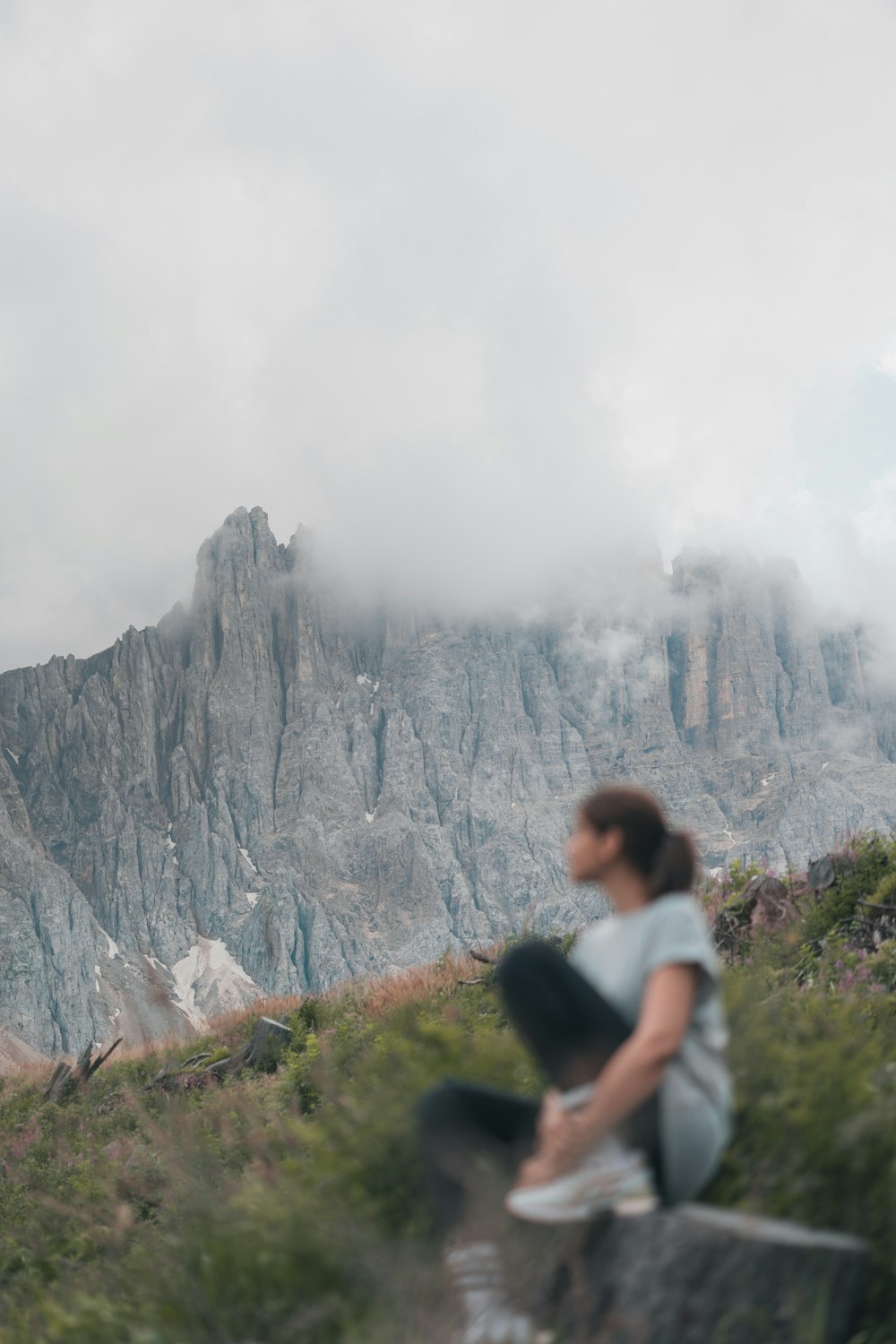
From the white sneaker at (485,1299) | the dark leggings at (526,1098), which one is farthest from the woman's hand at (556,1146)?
the white sneaker at (485,1299)

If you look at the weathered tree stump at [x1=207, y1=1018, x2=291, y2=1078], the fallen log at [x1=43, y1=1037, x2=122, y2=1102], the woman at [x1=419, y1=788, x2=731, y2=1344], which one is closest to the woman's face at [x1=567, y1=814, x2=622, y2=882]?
the woman at [x1=419, y1=788, x2=731, y2=1344]

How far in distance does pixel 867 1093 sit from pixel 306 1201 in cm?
205

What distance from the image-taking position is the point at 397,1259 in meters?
3.12

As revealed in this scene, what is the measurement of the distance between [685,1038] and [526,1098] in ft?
2.31

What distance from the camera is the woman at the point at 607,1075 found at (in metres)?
2.90

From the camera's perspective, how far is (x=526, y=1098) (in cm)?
343

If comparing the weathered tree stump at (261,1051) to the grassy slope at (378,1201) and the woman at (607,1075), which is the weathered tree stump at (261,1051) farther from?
the woman at (607,1075)

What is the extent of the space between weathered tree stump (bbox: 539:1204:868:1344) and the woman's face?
1055 millimetres

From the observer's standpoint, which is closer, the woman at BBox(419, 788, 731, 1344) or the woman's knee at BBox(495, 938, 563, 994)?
the woman at BBox(419, 788, 731, 1344)

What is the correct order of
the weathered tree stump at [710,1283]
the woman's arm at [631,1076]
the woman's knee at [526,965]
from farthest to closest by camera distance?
the woman's knee at [526,965]
the woman's arm at [631,1076]
the weathered tree stump at [710,1283]

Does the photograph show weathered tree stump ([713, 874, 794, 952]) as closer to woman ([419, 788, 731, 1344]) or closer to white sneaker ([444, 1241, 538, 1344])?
woman ([419, 788, 731, 1344])

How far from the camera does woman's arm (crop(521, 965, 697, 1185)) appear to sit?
283 cm

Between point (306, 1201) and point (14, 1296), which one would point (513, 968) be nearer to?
point (306, 1201)

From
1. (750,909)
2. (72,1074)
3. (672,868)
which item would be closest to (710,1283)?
(672,868)
